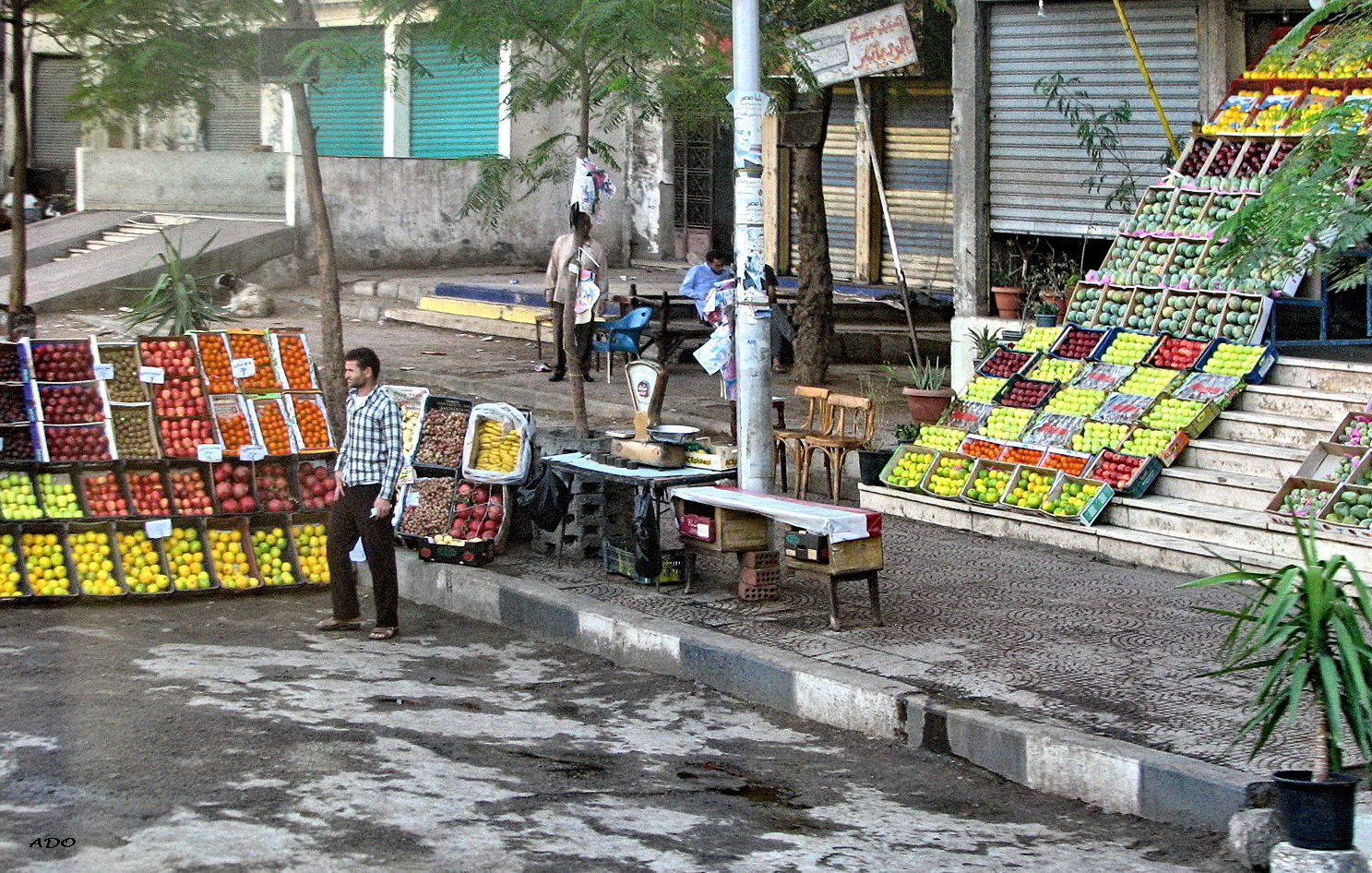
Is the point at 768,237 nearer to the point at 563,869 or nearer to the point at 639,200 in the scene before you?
the point at 639,200

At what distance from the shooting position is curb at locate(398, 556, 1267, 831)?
6.32 m

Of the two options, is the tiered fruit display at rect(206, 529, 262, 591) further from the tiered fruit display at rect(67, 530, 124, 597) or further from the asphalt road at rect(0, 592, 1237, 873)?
the asphalt road at rect(0, 592, 1237, 873)

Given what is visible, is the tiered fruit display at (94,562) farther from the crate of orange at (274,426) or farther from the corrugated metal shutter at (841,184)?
the corrugated metal shutter at (841,184)

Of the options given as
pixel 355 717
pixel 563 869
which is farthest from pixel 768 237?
pixel 563 869

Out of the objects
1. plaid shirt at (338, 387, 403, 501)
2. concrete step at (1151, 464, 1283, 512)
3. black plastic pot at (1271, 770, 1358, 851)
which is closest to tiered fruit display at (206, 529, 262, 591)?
plaid shirt at (338, 387, 403, 501)

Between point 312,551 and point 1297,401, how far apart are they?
6.56 meters

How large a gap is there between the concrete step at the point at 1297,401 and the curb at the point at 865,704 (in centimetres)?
477

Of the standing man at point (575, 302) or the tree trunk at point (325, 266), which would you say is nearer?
the tree trunk at point (325, 266)

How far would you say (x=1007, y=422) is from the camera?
39.9 ft

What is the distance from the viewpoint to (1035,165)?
14.3 meters

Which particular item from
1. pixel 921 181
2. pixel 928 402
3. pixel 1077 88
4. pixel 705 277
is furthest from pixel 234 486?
pixel 921 181

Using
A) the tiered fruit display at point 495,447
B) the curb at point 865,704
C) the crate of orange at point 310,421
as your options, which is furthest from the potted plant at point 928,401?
the crate of orange at point 310,421

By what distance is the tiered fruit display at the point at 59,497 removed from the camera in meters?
9.79

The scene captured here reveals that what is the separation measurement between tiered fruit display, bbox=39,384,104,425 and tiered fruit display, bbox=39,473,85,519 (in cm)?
35
